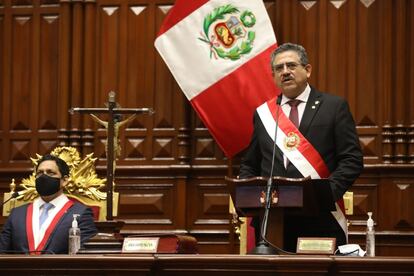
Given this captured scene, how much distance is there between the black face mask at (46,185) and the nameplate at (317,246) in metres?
2.00

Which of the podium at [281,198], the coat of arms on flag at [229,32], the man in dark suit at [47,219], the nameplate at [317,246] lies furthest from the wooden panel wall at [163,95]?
the nameplate at [317,246]

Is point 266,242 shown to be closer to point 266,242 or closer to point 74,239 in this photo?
point 266,242

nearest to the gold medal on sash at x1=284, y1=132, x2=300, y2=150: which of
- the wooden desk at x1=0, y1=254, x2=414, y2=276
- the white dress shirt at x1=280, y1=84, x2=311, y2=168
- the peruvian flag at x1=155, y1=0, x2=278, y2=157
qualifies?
the white dress shirt at x1=280, y1=84, x2=311, y2=168

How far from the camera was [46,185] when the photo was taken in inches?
243

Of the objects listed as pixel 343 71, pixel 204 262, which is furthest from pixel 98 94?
pixel 204 262

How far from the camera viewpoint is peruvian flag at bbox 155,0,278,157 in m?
7.75

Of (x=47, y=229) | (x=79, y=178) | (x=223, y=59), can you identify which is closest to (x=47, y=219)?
(x=47, y=229)

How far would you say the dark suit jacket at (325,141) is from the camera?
5473 mm

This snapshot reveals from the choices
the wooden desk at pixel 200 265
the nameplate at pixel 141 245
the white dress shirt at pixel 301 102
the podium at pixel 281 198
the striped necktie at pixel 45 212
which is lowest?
the wooden desk at pixel 200 265

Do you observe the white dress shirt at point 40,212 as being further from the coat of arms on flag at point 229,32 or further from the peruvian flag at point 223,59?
the coat of arms on flag at point 229,32

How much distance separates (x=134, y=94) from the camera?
8.21 m

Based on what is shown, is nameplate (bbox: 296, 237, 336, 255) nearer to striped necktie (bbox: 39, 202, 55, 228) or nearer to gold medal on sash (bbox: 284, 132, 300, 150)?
gold medal on sash (bbox: 284, 132, 300, 150)

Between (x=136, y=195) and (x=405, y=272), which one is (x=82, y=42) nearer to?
(x=136, y=195)

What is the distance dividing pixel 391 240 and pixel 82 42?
109 inches
